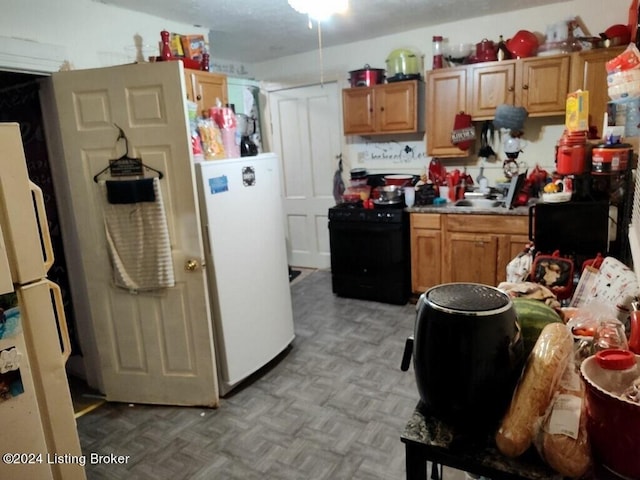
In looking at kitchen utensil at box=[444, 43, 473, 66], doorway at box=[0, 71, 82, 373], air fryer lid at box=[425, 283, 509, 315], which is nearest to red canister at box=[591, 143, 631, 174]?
air fryer lid at box=[425, 283, 509, 315]

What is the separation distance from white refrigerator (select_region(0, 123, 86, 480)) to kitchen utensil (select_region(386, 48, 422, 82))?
128 inches

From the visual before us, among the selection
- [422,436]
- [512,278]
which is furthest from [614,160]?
[422,436]

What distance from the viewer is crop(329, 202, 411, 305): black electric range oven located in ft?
12.8

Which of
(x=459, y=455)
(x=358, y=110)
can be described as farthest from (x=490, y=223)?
(x=459, y=455)

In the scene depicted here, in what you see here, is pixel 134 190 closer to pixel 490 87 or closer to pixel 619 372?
pixel 619 372

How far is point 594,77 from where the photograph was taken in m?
3.21

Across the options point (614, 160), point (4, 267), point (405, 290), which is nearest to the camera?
point (4, 267)

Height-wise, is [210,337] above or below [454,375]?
below

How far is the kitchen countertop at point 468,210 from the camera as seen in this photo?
134 inches

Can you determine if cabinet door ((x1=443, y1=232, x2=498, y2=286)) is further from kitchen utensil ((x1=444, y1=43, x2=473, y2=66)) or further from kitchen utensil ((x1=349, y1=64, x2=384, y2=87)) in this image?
kitchen utensil ((x1=349, y1=64, x2=384, y2=87))

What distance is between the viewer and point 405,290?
13.1ft

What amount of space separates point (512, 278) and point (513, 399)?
1.26 meters

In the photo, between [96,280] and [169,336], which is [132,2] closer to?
[96,280]

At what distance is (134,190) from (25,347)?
103 cm
